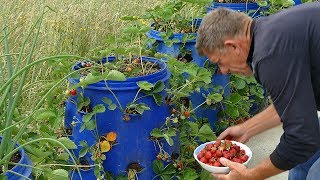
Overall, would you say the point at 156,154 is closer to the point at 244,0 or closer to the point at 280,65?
the point at 280,65

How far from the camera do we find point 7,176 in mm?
1563

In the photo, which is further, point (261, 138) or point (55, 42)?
point (55, 42)

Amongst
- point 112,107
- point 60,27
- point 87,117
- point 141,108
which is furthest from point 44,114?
point 60,27

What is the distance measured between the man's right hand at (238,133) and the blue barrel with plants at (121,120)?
396 millimetres

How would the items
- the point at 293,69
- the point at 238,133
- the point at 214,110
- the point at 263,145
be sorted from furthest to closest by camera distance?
the point at 263,145 → the point at 214,110 → the point at 238,133 → the point at 293,69

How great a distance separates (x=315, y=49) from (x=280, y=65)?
0.56ft

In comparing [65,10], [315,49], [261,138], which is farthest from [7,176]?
[65,10]

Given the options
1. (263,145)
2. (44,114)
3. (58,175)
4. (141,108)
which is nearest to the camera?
(58,175)

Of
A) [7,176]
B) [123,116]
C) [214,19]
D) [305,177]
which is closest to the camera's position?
[7,176]

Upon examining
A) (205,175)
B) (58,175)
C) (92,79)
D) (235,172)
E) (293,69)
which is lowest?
(205,175)

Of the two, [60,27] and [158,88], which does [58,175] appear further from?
[60,27]

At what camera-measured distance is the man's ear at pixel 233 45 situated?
210cm

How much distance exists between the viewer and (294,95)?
74.3 inches

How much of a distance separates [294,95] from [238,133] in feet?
2.91
